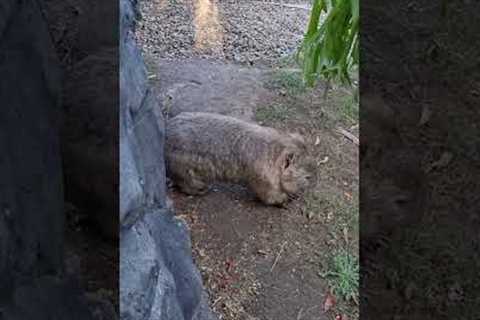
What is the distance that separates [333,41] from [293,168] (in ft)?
3.43

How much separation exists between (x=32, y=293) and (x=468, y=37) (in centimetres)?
31

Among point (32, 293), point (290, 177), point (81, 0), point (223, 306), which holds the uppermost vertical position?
point (81, 0)

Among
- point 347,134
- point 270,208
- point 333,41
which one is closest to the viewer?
point 333,41

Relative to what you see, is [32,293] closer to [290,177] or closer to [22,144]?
[22,144]

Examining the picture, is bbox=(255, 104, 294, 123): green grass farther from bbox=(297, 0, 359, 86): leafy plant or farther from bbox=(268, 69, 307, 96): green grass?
bbox=(297, 0, 359, 86): leafy plant

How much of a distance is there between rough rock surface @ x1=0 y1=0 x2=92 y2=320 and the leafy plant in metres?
0.50

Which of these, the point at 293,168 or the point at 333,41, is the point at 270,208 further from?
the point at 333,41

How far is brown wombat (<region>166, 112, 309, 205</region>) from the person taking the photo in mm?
1978

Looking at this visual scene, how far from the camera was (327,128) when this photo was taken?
240cm

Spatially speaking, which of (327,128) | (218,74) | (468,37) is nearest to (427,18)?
(468,37)

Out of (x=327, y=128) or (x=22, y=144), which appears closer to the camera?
(x=22, y=144)

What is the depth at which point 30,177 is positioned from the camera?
1.31 feet

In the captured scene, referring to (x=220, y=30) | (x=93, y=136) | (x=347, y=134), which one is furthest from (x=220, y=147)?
(x=93, y=136)

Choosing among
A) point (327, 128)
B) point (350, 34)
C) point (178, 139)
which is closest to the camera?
point (350, 34)
